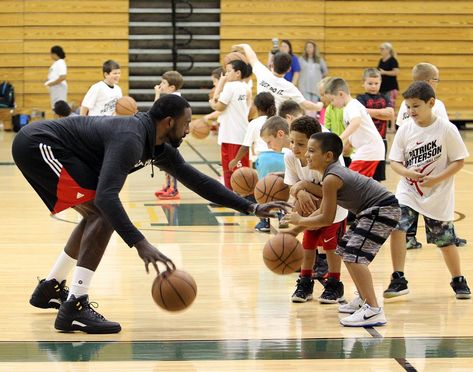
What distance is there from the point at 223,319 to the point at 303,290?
742 millimetres

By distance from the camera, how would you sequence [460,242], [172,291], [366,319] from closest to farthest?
[172,291] → [366,319] → [460,242]

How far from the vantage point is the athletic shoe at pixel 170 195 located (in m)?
11.6

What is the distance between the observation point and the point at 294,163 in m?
6.62

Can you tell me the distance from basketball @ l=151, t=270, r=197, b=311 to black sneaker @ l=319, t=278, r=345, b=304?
147 centimetres

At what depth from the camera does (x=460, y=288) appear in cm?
671

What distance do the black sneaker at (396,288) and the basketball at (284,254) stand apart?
97cm

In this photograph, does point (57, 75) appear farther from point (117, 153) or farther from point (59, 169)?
point (117, 153)

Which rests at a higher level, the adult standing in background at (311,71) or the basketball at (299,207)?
the basketball at (299,207)

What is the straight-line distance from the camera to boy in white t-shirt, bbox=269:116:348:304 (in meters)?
6.34

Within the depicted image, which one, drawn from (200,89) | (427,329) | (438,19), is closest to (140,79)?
(200,89)

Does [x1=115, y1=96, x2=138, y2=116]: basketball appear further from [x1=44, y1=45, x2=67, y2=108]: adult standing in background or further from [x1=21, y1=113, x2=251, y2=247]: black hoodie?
[x1=44, y1=45, x2=67, y2=108]: adult standing in background

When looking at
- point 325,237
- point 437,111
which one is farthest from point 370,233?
point 437,111

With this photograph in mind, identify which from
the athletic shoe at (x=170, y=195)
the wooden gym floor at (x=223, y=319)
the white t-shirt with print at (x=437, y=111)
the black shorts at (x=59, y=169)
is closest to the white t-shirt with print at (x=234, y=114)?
the athletic shoe at (x=170, y=195)

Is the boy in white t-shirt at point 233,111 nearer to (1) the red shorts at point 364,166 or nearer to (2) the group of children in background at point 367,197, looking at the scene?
(1) the red shorts at point 364,166
